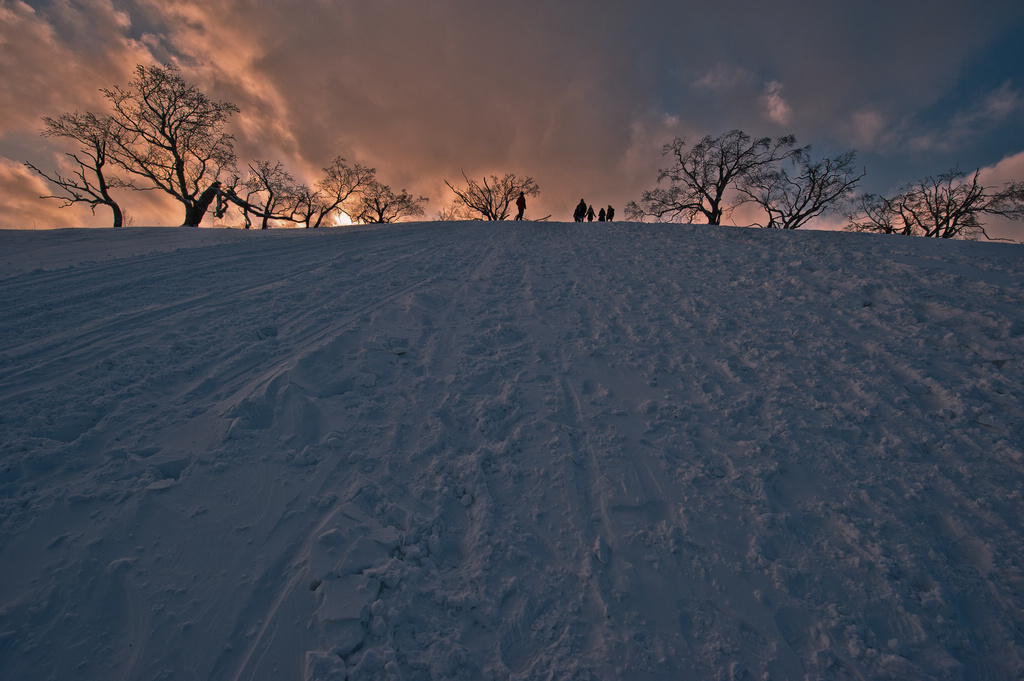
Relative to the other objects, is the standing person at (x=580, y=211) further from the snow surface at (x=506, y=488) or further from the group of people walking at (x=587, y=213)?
the snow surface at (x=506, y=488)

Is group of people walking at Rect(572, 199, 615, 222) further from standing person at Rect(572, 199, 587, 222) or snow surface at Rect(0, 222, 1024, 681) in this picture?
snow surface at Rect(0, 222, 1024, 681)

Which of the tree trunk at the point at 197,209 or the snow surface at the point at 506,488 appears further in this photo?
the tree trunk at the point at 197,209

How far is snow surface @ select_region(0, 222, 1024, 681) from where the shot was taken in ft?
6.61

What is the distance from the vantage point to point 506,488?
117 inches

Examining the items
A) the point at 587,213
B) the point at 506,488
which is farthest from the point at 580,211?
the point at 506,488

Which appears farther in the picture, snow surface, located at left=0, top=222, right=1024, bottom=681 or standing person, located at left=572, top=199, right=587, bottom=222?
standing person, located at left=572, top=199, right=587, bottom=222

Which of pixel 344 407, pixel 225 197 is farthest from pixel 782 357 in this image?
pixel 225 197

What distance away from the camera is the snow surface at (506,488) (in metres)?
2.01

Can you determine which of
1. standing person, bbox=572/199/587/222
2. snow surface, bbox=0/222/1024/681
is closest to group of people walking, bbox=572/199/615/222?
standing person, bbox=572/199/587/222

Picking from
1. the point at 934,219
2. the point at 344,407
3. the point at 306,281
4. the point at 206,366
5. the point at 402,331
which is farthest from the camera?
the point at 934,219

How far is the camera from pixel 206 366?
406cm

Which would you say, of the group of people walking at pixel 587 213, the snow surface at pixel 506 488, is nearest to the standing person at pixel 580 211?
the group of people walking at pixel 587 213

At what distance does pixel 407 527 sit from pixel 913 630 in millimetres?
3166

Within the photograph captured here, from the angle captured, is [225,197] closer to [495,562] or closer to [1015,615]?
[495,562]
